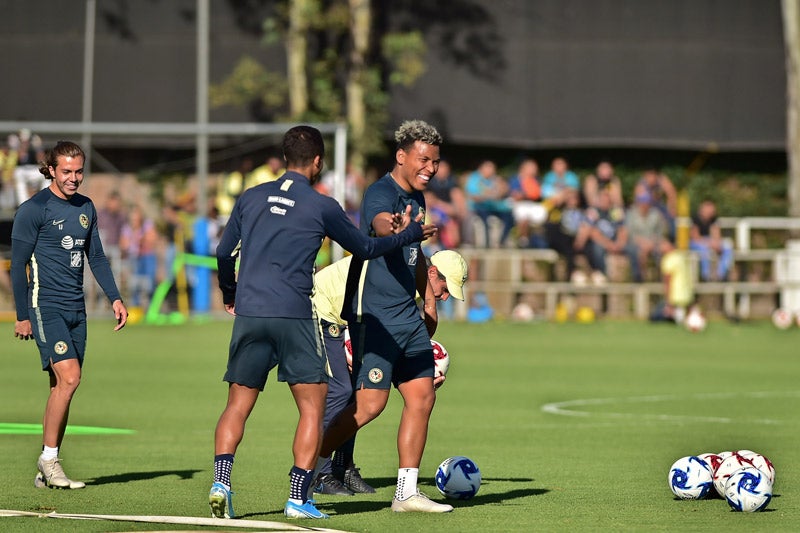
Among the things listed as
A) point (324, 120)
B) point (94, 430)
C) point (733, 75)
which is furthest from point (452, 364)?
A: point (733, 75)

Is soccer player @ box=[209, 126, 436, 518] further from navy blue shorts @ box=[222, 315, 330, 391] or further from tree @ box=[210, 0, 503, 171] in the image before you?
tree @ box=[210, 0, 503, 171]

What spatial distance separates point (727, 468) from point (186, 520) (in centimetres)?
345

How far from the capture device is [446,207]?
31.4 metres

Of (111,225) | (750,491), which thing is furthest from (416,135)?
(111,225)

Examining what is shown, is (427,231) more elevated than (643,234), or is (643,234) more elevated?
(643,234)

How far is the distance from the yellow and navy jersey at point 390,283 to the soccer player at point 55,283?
1865 mm

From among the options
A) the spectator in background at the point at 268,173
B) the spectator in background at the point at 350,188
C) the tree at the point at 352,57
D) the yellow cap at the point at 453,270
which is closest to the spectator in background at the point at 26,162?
the spectator in background at the point at 268,173

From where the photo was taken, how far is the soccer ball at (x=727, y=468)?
33.2ft

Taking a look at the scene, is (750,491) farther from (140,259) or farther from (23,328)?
(140,259)

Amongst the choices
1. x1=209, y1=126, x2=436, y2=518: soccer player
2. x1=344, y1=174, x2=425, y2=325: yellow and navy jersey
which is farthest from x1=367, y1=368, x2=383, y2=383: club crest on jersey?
x1=209, y1=126, x2=436, y2=518: soccer player

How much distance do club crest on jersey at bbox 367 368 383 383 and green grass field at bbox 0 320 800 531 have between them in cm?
77

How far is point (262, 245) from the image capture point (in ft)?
29.4

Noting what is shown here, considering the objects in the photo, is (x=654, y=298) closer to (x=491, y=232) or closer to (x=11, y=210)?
(x=491, y=232)

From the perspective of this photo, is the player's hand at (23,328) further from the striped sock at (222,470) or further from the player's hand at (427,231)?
the player's hand at (427,231)
